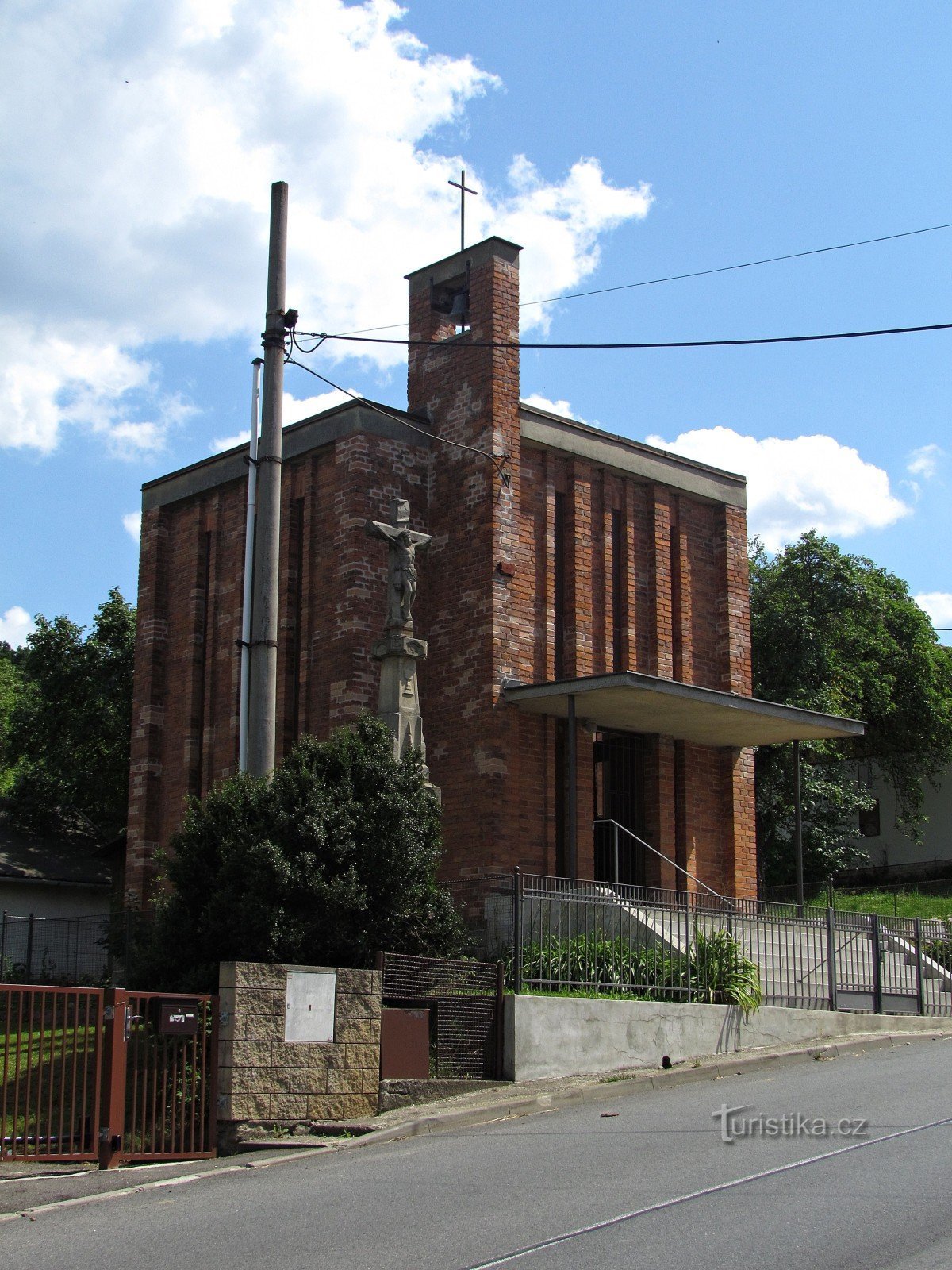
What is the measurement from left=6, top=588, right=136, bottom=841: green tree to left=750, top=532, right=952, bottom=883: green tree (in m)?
14.6

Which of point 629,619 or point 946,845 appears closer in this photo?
point 629,619

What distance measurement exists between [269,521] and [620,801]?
974cm

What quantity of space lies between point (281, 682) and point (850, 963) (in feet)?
30.0

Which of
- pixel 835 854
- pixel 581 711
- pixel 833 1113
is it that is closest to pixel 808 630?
pixel 835 854

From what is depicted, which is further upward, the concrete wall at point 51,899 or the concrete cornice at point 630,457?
the concrete cornice at point 630,457

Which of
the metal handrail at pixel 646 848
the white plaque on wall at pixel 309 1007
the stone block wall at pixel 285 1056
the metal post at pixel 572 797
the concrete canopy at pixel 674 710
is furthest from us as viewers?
the metal handrail at pixel 646 848

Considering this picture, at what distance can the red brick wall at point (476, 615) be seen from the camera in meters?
20.4

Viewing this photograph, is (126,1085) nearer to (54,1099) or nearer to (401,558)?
(54,1099)

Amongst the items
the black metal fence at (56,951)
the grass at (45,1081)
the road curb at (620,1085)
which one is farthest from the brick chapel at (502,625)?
the grass at (45,1081)

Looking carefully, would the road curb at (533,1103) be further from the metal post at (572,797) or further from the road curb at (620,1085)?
the metal post at (572,797)

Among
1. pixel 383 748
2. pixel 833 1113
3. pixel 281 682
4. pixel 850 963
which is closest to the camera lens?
pixel 833 1113

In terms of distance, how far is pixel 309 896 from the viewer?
14219 mm

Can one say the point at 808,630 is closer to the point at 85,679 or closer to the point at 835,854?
the point at 835,854

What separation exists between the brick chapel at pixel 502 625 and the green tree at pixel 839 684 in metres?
10.7
